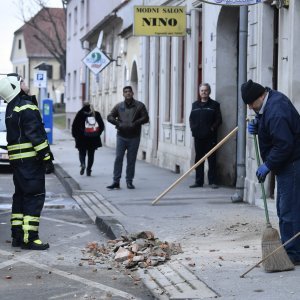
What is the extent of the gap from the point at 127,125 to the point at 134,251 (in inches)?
261

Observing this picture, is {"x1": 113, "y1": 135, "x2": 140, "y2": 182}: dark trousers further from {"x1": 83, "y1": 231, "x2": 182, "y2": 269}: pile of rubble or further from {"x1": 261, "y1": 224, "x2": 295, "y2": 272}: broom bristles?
{"x1": 261, "y1": 224, "x2": 295, "y2": 272}: broom bristles

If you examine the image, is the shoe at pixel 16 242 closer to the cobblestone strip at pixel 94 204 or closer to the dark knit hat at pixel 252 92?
the cobblestone strip at pixel 94 204

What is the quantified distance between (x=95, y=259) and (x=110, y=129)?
22.4 m

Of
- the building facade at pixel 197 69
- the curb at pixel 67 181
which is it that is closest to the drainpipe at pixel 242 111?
the building facade at pixel 197 69

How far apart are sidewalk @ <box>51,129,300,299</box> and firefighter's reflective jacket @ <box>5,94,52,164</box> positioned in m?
1.49

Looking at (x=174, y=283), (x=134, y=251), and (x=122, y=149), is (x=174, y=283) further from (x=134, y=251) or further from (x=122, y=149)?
(x=122, y=149)

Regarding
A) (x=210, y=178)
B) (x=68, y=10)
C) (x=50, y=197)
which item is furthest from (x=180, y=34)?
(x=68, y=10)

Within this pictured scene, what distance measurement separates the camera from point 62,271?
8.29 meters

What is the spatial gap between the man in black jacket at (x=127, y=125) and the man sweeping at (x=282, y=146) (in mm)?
7446

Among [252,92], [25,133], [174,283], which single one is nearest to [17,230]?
[25,133]

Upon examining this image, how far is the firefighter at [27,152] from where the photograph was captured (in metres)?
9.40

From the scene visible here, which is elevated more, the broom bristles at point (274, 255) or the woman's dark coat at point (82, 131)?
the woman's dark coat at point (82, 131)

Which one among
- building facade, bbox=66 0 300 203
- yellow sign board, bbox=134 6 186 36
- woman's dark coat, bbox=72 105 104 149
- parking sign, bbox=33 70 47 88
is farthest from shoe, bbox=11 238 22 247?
parking sign, bbox=33 70 47 88

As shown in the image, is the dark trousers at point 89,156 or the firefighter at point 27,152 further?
the dark trousers at point 89,156
